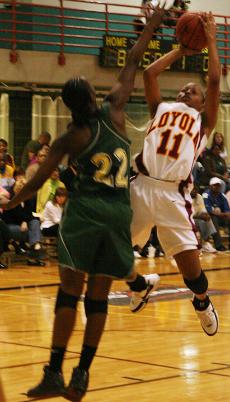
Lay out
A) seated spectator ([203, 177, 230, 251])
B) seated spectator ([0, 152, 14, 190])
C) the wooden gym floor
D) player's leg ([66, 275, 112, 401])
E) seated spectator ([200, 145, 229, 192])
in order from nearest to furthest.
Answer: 1. player's leg ([66, 275, 112, 401])
2. the wooden gym floor
3. seated spectator ([0, 152, 14, 190])
4. seated spectator ([203, 177, 230, 251])
5. seated spectator ([200, 145, 229, 192])

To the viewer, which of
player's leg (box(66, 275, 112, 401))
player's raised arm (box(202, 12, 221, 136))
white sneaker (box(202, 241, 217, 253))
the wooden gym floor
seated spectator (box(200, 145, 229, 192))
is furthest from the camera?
seated spectator (box(200, 145, 229, 192))

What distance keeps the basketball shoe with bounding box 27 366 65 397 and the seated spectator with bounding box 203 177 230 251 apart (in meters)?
11.2

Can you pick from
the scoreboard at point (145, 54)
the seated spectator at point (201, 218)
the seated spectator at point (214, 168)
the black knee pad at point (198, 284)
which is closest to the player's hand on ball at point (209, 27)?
the black knee pad at point (198, 284)

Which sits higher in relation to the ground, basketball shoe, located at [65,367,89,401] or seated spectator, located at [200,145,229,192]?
basketball shoe, located at [65,367,89,401]

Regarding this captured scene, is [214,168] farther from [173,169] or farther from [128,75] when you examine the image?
[128,75]

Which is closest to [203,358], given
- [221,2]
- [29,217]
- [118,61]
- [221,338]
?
[221,338]

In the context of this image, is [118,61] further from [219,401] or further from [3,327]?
[219,401]

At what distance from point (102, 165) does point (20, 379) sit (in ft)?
5.96

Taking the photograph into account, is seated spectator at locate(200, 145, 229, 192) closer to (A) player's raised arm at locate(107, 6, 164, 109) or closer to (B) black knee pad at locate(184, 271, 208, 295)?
(B) black knee pad at locate(184, 271, 208, 295)

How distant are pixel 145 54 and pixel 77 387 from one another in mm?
13860

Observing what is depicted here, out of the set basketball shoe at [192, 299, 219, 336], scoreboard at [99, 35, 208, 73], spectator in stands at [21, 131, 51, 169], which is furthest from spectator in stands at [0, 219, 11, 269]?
basketball shoe at [192, 299, 219, 336]

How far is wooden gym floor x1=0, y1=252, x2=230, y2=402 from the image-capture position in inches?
217

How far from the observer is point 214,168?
16.8 meters

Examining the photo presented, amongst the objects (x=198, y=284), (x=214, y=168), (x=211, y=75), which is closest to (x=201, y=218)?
(x=214, y=168)
